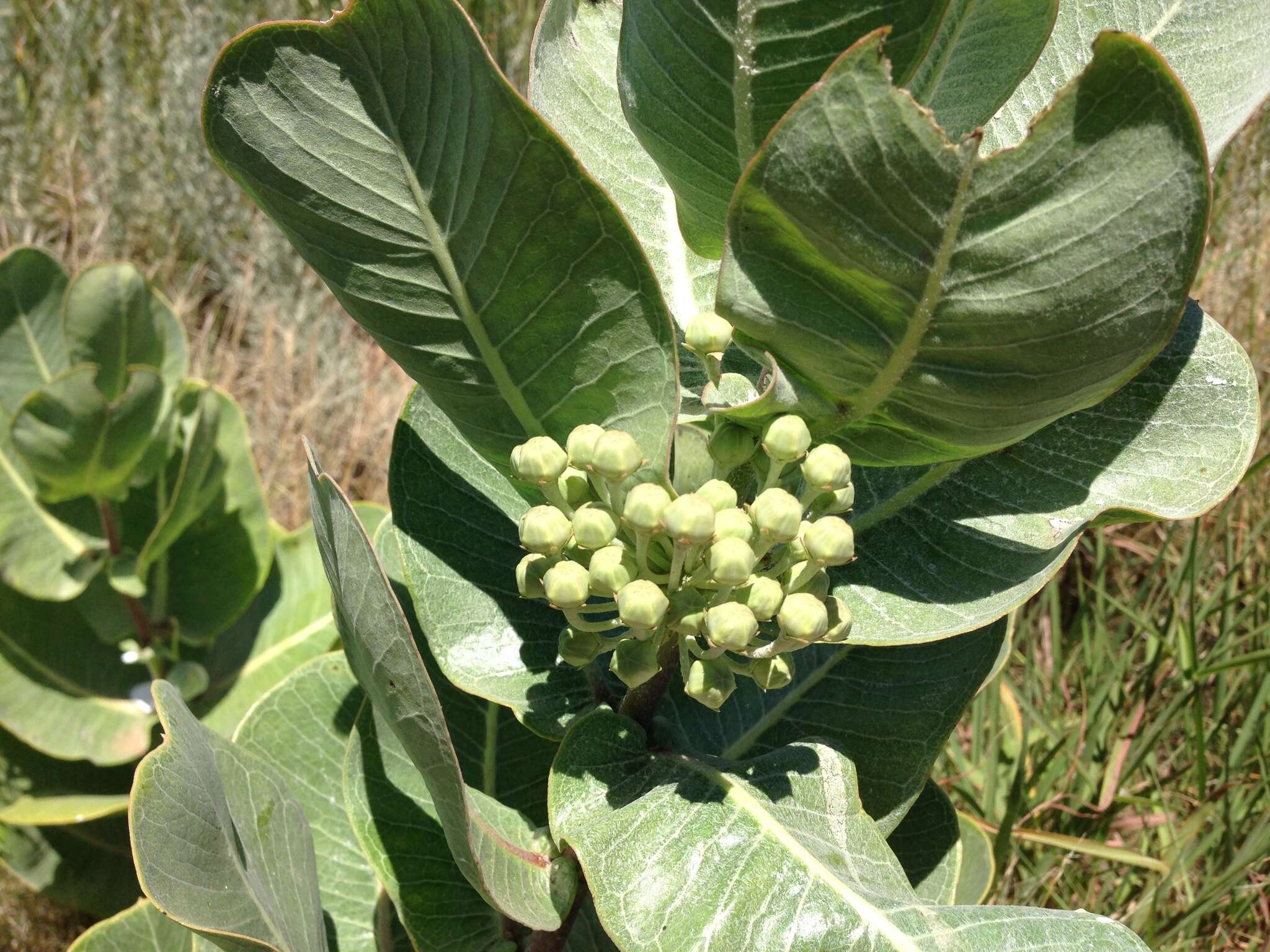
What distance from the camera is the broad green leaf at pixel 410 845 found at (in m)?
1.53

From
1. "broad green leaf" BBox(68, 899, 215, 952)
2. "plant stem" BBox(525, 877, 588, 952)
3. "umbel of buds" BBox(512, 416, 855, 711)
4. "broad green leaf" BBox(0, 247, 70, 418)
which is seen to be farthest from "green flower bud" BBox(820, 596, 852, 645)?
"broad green leaf" BBox(0, 247, 70, 418)

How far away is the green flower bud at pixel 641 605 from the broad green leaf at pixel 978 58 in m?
0.55

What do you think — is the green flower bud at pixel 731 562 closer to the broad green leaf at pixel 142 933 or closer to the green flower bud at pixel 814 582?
the green flower bud at pixel 814 582

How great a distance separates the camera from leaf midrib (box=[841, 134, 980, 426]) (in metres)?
0.90

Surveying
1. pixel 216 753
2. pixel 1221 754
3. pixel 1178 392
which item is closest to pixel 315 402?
pixel 216 753

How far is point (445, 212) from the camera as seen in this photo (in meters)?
1.09

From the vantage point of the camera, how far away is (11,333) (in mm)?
2822

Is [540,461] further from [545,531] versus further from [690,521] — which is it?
[690,521]

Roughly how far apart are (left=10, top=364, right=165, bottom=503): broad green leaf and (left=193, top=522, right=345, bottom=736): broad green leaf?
1.98ft

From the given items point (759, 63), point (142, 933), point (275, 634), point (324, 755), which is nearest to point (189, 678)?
point (275, 634)

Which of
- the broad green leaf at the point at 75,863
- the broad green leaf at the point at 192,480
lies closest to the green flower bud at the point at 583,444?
the broad green leaf at the point at 192,480

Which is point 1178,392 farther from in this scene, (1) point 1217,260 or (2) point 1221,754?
(1) point 1217,260

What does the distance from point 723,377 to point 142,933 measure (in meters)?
1.63

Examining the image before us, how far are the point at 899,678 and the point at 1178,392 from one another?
538 mm
